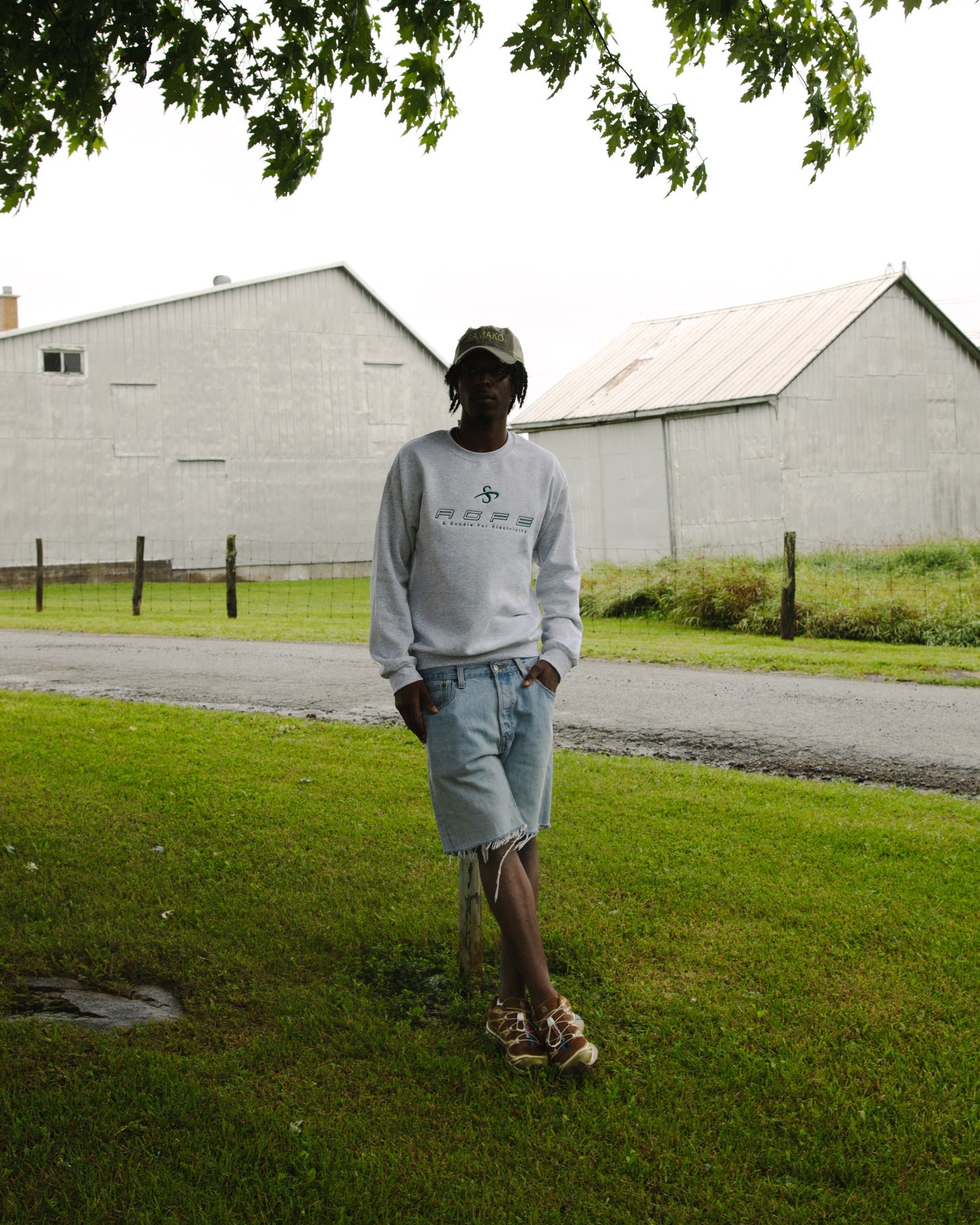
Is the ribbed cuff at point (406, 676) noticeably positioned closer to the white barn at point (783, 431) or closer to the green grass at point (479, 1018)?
the green grass at point (479, 1018)

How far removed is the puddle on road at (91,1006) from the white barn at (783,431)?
20631mm

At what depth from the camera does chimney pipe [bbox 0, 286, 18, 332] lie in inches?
1432

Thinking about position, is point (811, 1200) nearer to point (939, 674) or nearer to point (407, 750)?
point (407, 750)

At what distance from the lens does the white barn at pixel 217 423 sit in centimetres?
2997

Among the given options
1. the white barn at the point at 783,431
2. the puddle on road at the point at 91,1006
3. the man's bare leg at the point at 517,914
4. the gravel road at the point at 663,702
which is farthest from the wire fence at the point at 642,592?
the man's bare leg at the point at 517,914

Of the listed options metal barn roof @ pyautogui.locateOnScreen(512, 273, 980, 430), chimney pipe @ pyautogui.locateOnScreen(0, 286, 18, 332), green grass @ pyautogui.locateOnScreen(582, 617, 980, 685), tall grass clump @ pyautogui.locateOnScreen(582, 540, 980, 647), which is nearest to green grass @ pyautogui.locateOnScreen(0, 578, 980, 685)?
green grass @ pyautogui.locateOnScreen(582, 617, 980, 685)

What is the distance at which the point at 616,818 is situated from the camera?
6.15 metres

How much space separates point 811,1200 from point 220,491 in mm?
30503

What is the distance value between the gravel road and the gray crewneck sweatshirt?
433cm

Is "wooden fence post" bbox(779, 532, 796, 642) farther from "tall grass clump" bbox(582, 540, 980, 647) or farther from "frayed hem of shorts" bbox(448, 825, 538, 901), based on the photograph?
"frayed hem of shorts" bbox(448, 825, 538, 901)

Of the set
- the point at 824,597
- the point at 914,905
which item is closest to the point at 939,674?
the point at 824,597

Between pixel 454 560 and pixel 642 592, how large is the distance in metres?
16.4

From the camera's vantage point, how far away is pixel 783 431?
23.9 m

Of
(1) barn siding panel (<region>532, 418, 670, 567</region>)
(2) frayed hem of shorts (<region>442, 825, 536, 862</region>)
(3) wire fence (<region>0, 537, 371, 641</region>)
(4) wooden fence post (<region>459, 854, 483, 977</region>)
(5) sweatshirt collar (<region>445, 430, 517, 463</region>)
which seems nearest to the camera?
(2) frayed hem of shorts (<region>442, 825, 536, 862</region>)
